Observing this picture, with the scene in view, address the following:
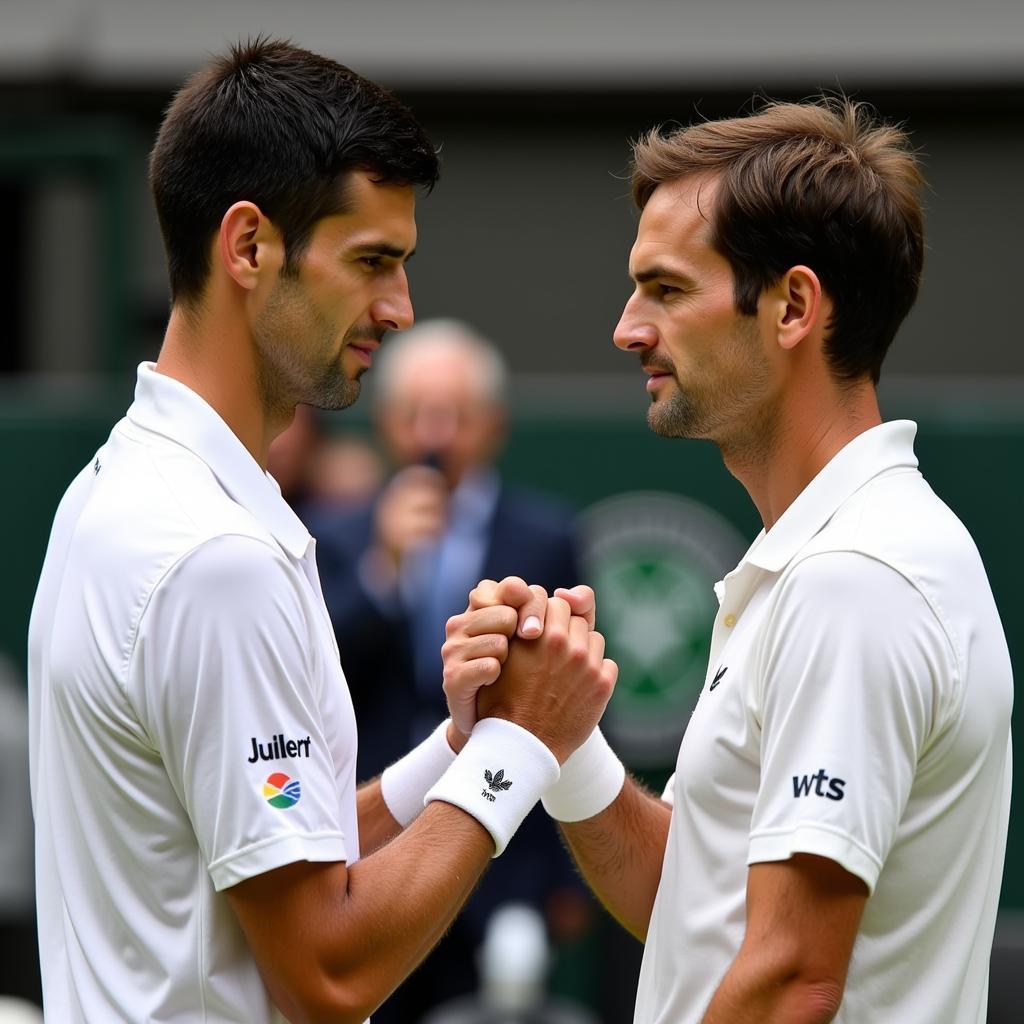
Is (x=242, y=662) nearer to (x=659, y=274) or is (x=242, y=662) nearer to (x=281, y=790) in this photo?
(x=281, y=790)

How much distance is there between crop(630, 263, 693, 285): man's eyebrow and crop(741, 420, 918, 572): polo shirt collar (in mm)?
338

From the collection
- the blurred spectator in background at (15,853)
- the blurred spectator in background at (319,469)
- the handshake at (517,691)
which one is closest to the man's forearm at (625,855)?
the handshake at (517,691)

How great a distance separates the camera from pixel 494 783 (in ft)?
8.40

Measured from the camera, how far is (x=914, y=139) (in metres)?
8.71

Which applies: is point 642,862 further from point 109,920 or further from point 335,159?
point 335,159

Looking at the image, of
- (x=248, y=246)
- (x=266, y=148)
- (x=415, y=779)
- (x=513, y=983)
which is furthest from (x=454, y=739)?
(x=513, y=983)

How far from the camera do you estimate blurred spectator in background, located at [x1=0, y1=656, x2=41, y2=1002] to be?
17.6 feet

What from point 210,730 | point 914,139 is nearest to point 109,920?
point 210,730

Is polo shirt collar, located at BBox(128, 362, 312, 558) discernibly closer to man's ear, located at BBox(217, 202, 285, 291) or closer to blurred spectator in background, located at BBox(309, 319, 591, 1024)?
man's ear, located at BBox(217, 202, 285, 291)

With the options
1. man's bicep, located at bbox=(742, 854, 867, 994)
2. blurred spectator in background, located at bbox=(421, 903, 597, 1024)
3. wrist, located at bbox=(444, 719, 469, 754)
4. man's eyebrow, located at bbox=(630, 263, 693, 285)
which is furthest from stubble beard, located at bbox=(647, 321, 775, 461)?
blurred spectator in background, located at bbox=(421, 903, 597, 1024)

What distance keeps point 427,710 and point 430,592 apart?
1.11 feet

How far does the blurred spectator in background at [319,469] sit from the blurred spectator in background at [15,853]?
3.22 feet

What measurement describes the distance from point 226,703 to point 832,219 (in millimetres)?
1016

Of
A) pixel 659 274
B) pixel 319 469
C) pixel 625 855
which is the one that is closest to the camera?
pixel 659 274
